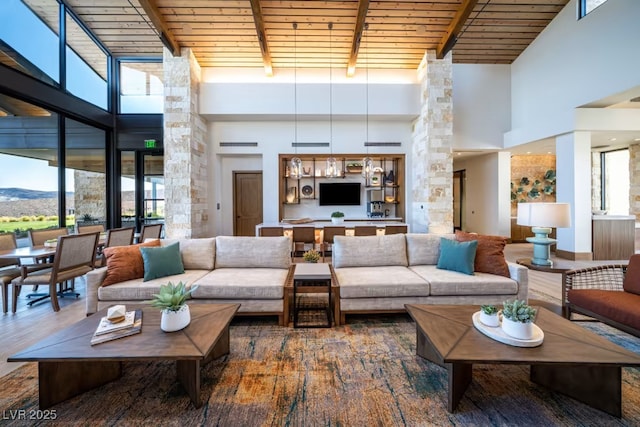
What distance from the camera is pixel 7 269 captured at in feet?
11.7

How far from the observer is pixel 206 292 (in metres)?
2.81

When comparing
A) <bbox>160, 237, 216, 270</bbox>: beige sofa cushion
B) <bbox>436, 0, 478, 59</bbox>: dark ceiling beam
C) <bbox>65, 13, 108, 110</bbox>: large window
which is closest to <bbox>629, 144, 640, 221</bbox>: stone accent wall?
<bbox>436, 0, 478, 59</bbox>: dark ceiling beam

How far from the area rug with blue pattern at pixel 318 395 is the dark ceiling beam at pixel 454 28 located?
5.42 meters

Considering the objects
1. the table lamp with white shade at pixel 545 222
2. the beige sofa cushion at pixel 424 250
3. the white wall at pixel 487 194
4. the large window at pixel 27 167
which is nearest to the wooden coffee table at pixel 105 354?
the beige sofa cushion at pixel 424 250

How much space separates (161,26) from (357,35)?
12.2 ft

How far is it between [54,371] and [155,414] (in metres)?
0.71

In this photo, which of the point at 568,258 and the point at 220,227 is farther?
the point at 220,227

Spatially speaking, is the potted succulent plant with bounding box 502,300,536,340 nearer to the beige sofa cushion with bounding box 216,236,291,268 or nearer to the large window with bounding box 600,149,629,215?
the beige sofa cushion with bounding box 216,236,291,268

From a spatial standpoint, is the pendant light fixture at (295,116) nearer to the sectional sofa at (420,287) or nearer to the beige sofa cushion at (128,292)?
the sectional sofa at (420,287)

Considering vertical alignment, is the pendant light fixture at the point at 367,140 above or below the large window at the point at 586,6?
below

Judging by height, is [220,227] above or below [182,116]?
below

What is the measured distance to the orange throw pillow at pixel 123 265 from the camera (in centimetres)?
288

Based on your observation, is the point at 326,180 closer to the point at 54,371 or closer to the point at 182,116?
the point at 182,116

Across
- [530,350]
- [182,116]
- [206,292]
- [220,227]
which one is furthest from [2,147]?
[530,350]
